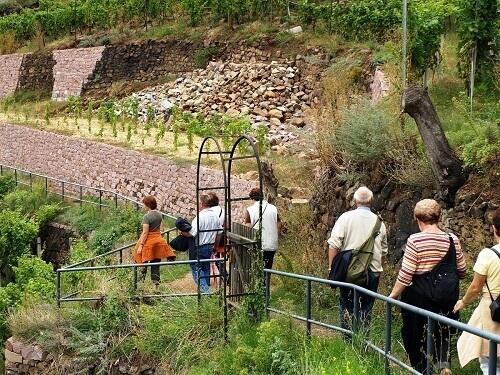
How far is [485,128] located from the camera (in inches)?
413

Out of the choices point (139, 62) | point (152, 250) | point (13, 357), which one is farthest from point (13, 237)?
point (139, 62)

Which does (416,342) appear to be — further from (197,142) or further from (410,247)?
(197,142)

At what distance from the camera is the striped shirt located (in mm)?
7730

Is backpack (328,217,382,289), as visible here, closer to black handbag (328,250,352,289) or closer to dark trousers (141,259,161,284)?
black handbag (328,250,352,289)

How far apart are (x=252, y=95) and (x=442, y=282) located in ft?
64.6

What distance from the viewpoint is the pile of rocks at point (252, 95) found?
82.5 ft

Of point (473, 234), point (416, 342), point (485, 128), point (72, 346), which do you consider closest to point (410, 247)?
point (416, 342)

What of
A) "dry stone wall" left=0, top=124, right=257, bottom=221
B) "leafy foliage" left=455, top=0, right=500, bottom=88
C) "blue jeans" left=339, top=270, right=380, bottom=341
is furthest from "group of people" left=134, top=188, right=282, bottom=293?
"leafy foliage" left=455, top=0, right=500, bottom=88

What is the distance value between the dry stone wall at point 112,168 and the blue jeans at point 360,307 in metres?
9.00

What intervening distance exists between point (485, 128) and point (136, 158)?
47.4 ft

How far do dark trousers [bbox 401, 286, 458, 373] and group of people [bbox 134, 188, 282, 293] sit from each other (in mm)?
3366

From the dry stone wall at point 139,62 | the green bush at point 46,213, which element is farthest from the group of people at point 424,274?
the dry stone wall at point 139,62

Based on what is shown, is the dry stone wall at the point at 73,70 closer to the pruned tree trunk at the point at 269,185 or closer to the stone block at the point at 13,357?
the pruned tree trunk at the point at 269,185

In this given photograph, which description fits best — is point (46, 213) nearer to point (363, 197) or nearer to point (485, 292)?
point (363, 197)
